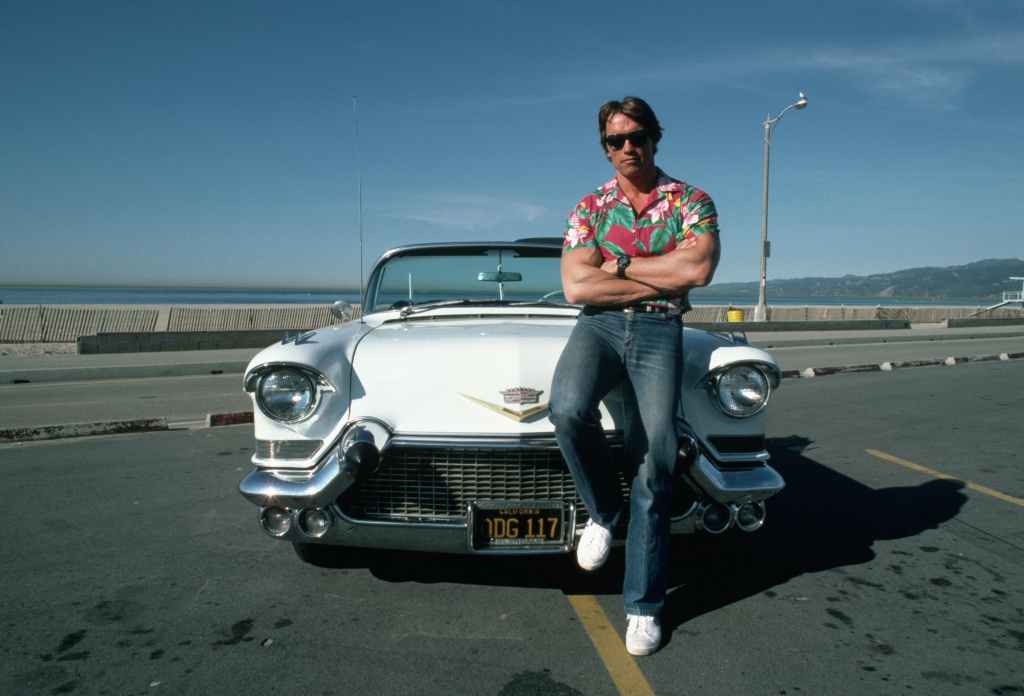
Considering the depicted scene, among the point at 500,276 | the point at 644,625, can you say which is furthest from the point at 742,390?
A: the point at 500,276

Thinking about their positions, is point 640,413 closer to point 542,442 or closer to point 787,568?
point 542,442

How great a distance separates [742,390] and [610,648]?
1.12m

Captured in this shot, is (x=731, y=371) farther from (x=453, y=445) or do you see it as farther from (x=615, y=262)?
(x=453, y=445)

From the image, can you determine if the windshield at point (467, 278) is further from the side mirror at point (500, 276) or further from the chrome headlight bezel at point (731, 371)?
the chrome headlight bezel at point (731, 371)

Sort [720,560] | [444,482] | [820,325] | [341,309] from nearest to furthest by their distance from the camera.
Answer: [444,482]
[720,560]
[341,309]
[820,325]

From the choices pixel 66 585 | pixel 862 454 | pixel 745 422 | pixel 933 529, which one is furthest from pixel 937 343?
pixel 66 585

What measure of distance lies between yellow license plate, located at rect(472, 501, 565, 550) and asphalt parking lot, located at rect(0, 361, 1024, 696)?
32 centimetres

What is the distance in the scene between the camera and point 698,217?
8.36 feet

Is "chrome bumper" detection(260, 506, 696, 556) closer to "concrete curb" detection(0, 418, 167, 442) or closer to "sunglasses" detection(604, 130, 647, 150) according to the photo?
"sunglasses" detection(604, 130, 647, 150)

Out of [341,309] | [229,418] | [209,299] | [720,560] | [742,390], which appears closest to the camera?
[742,390]

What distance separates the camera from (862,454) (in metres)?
5.45

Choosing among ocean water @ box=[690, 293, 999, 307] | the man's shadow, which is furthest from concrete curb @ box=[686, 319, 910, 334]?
ocean water @ box=[690, 293, 999, 307]

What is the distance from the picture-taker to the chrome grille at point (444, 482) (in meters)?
2.58

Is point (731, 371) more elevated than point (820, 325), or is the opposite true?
point (731, 371)
